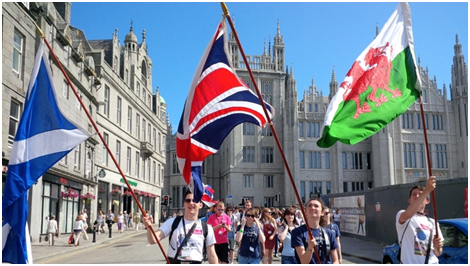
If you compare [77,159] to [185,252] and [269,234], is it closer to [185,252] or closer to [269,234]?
[269,234]

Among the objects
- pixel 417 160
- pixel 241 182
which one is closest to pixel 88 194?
pixel 241 182

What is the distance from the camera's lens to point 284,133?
6500 cm

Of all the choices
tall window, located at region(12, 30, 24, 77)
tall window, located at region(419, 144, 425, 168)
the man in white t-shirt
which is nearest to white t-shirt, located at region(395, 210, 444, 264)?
the man in white t-shirt

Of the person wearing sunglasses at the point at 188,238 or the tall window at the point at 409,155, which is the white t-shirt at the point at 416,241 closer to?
the person wearing sunglasses at the point at 188,238

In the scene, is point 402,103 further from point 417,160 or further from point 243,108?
point 417,160

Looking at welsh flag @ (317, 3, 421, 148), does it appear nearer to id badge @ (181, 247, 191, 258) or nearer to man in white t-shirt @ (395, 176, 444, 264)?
man in white t-shirt @ (395, 176, 444, 264)

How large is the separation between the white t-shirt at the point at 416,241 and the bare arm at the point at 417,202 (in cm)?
14

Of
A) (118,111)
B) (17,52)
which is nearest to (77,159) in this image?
(17,52)

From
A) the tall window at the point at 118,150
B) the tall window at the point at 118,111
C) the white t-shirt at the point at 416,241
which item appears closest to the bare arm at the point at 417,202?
the white t-shirt at the point at 416,241

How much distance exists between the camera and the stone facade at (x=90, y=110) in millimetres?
21094

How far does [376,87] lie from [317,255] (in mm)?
2245

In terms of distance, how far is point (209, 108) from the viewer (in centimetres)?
674

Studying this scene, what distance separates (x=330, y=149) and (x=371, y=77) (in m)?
59.2

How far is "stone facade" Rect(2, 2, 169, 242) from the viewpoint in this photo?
21094 millimetres
